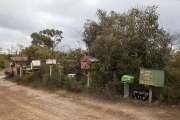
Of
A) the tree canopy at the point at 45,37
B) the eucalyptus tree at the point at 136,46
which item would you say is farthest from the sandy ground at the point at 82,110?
the tree canopy at the point at 45,37

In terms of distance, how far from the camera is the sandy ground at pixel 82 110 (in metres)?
5.73

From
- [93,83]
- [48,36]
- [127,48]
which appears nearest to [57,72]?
[93,83]

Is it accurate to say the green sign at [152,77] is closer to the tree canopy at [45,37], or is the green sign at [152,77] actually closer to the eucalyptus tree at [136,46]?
the eucalyptus tree at [136,46]

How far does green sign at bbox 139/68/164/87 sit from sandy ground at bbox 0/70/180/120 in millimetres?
795

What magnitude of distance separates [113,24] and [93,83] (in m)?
3.78

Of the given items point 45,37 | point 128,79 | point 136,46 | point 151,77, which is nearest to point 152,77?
point 151,77

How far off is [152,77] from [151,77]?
0.04 metres

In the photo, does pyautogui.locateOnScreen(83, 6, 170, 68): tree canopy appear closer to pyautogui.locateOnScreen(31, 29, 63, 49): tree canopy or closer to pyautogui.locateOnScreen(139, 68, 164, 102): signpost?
pyautogui.locateOnScreen(139, 68, 164, 102): signpost

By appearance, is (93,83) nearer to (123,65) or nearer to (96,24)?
(123,65)

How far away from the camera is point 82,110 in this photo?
6.49 metres

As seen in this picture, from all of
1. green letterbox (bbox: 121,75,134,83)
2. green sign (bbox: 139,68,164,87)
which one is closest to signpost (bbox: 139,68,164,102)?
green sign (bbox: 139,68,164,87)

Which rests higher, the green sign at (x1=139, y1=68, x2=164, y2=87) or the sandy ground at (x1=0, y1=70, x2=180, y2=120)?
the green sign at (x1=139, y1=68, x2=164, y2=87)

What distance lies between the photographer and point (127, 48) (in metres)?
7.95

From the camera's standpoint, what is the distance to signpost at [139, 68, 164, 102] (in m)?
6.61
